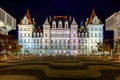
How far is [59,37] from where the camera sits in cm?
17388

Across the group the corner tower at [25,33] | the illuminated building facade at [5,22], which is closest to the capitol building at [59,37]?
the corner tower at [25,33]

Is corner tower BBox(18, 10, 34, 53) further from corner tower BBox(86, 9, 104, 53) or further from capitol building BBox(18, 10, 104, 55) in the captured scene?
corner tower BBox(86, 9, 104, 53)

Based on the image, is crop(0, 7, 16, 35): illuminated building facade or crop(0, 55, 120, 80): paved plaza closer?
crop(0, 55, 120, 80): paved plaza

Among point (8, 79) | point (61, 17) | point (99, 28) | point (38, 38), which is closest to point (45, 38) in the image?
point (38, 38)

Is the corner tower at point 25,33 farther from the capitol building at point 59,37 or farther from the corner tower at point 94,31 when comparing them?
the corner tower at point 94,31

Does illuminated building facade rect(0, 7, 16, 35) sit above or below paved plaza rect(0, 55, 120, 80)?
above

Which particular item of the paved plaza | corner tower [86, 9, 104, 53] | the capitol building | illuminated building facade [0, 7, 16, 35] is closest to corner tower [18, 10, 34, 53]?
the capitol building

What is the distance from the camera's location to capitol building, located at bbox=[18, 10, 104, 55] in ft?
564

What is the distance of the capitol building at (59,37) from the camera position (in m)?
172

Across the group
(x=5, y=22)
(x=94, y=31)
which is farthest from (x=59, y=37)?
(x=5, y=22)

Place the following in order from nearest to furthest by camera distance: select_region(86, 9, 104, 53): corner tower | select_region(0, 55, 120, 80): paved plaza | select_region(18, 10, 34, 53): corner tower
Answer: select_region(0, 55, 120, 80): paved plaza
select_region(86, 9, 104, 53): corner tower
select_region(18, 10, 34, 53): corner tower

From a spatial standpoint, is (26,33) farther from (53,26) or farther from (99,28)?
(99,28)

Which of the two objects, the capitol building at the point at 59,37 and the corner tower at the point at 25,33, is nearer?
the corner tower at the point at 25,33

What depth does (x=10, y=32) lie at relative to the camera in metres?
180
